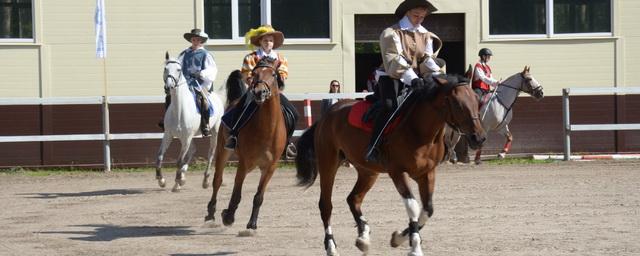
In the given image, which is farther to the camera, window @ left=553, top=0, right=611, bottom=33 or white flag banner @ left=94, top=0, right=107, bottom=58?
window @ left=553, top=0, right=611, bottom=33

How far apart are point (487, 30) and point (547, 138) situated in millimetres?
2473

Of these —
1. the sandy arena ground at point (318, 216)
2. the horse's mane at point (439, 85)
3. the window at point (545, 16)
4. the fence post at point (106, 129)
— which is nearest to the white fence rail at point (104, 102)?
the fence post at point (106, 129)

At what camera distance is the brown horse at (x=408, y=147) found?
974 centimetres

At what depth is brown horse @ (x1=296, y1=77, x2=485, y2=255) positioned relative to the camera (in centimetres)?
974

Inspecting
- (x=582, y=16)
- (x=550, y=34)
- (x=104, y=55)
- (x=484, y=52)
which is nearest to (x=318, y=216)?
(x=104, y=55)

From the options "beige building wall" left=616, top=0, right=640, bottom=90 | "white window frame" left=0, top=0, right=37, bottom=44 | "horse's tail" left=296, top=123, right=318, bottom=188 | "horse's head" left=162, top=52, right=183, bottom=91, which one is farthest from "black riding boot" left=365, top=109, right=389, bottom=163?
"beige building wall" left=616, top=0, right=640, bottom=90

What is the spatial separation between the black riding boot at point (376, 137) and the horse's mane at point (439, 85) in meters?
0.43

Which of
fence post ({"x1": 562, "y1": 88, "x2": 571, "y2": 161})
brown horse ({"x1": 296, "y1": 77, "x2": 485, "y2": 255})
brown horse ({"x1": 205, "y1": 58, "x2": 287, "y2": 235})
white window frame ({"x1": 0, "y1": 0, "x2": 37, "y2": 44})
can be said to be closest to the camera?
brown horse ({"x1": 296, "y1": 77, "x2": 485, "y2": 255})

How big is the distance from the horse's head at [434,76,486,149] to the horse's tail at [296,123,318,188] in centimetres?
210

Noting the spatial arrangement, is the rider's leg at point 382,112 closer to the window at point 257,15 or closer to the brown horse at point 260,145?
the brown horse at point 260,145

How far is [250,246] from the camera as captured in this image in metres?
11.4

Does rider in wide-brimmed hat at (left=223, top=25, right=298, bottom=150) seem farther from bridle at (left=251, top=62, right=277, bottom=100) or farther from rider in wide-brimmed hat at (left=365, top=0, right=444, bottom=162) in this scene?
rider in wide-brimmed hat at (left=365, top=0, right=444, bottom=162)

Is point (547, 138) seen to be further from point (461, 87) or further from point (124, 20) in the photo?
point (461, 87)

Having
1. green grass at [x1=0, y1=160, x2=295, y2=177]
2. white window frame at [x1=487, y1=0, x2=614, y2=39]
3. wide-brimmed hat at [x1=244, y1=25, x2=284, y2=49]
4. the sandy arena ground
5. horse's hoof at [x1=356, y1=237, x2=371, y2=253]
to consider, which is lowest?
green grass at [x1=0, y1=160, x2=295, y2=177]
